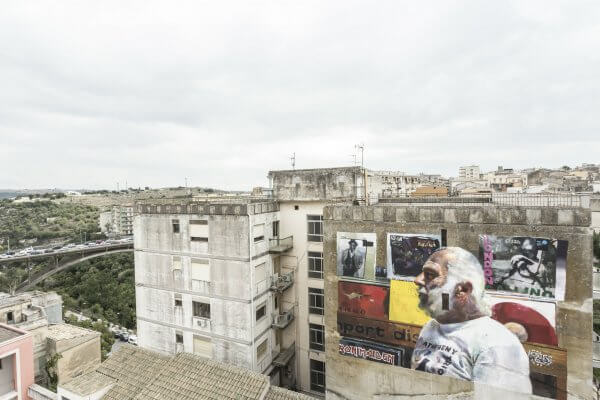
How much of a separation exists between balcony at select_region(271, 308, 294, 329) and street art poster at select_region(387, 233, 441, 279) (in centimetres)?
884

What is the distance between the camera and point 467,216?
984 cm

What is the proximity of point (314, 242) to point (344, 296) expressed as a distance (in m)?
5.84

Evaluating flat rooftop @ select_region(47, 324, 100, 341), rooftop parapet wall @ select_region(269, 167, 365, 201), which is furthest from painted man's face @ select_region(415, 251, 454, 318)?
flat rooftop @ select_region(47, 324, 100, 341)

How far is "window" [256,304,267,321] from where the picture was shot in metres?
16.8

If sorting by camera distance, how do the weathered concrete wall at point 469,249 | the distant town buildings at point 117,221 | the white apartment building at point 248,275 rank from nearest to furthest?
1. the weathered concrete wall at point 469,249
2. the white apartment building at point 248,275
3. the distant town buildings at point 117,221

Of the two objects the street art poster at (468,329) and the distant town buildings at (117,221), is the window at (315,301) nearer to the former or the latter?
the street art poster at (468,329)

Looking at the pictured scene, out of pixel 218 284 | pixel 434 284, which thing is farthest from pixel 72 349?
pixel 434 284

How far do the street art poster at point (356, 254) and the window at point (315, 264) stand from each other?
218 inches

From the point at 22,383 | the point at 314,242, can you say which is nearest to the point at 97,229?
the point at 22,383

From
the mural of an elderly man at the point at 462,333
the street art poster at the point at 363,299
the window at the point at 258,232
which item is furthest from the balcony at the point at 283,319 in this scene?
the mural of an elderly man at the point at 462,333

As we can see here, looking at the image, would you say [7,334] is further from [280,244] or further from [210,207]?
[280,244]

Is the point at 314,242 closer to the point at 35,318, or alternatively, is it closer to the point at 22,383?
the point at 22,383

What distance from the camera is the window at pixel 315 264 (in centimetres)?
1755

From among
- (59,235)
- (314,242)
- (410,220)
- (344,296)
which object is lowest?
(59,235)
